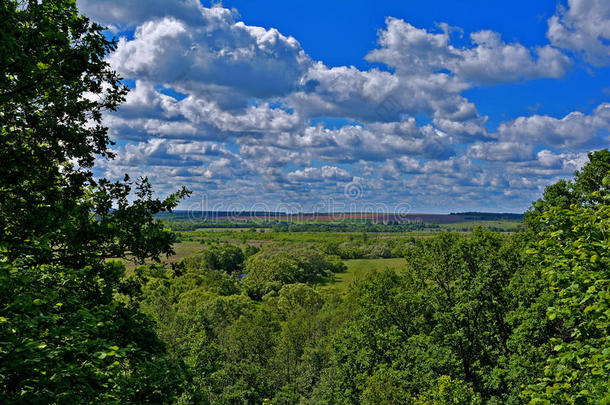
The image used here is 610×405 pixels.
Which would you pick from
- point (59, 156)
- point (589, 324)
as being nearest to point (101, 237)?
point (59, 156)

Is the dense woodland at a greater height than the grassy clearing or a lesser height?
greater

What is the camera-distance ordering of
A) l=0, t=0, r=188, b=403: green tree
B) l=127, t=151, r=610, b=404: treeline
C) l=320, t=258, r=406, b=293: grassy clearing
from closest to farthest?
l=0, t=0, r=188, b=403: green tree, l=127, t=151, r=610, b=404: treeline, l=320, t=258, r=406, b=293: grassy clearing

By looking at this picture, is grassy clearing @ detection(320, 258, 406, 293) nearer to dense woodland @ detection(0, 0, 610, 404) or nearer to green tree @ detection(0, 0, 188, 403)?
dense woodland @ detection(0, 0, 610, 404)

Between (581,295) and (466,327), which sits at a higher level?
(581,295)

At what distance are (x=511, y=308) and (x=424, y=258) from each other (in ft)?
26.3

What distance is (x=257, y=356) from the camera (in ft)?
182

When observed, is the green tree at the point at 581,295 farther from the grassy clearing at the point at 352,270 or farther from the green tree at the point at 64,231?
the grassy clearing at the point at 352,270

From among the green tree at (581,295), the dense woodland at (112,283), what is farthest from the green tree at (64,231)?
the green tree at (581,295)

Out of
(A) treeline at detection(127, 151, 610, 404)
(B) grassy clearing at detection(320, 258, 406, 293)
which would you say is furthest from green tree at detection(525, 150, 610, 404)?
(B) grassy clearing at detection(320, 258, 406, 293)

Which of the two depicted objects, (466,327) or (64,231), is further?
(466,327)

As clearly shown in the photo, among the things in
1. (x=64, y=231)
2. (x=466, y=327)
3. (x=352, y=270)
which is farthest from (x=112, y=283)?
(x=352, y=270)

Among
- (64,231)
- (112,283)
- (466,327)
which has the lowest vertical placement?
(466,327)

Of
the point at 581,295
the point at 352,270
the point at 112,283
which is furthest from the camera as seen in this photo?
the point at 352,270

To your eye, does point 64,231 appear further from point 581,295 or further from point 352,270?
point 352,270
